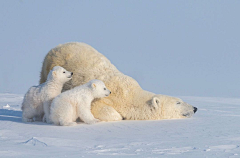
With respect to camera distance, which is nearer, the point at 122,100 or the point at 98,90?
the point at 98,90

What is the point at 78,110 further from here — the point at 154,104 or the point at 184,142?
the point at 184,142

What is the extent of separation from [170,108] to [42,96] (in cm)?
285

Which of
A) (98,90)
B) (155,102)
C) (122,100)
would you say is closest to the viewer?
(98,90)

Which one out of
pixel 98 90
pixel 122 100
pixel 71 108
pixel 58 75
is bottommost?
pixel 71 108

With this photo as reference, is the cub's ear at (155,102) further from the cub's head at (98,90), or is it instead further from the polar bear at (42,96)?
the polar bear at (42,96)

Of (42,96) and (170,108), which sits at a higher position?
(42,96)

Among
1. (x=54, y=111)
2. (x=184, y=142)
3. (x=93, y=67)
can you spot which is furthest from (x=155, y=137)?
(x=93, y=67)

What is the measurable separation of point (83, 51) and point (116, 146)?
4.75 m

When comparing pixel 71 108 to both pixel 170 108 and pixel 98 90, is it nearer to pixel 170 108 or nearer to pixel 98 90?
pixel 98 90

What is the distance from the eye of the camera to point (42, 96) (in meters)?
7.57

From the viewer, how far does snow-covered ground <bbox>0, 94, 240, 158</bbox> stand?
4336 mm

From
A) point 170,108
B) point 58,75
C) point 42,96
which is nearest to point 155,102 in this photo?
point 170,108

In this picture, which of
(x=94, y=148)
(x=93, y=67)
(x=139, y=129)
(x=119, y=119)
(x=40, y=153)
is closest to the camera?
(x=40, y=153)

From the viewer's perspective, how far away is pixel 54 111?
7090mm
